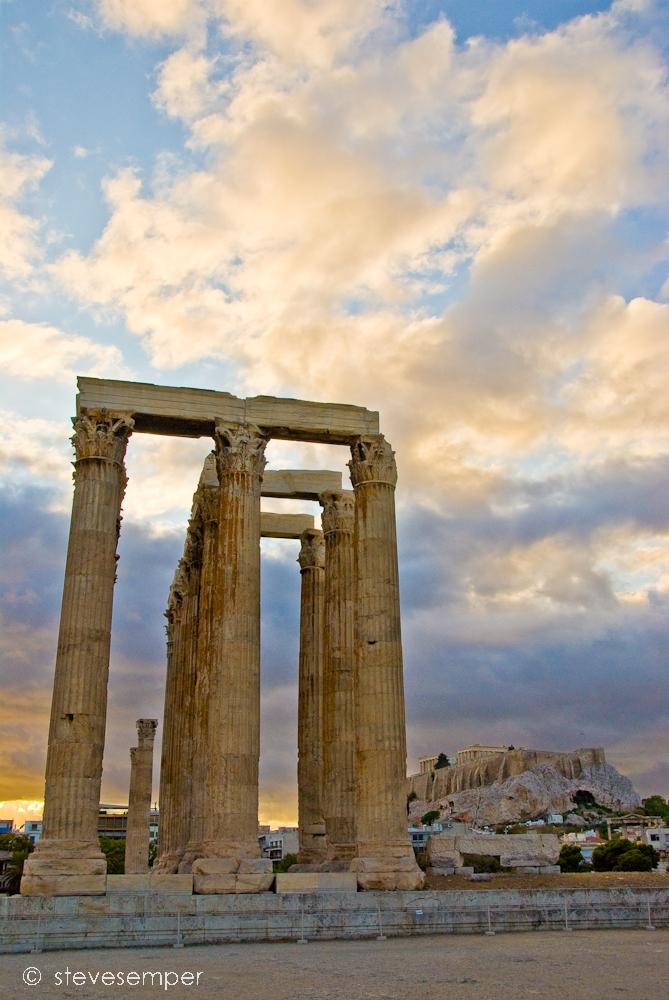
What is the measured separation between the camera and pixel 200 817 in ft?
104

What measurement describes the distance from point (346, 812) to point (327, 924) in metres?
10.8

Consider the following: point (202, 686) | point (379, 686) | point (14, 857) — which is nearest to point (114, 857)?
point (14, 857)

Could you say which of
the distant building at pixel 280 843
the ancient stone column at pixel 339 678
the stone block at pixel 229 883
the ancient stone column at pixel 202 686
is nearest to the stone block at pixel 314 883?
the stone block at pixel 229 883

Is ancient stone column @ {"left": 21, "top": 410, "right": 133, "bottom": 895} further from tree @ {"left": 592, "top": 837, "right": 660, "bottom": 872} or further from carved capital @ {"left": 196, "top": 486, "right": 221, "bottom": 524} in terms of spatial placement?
tree @ {"left": 592, "top": 837, "right": 660, "bottom": 872}

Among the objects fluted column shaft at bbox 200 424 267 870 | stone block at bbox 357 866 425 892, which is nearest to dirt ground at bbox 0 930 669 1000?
stone block at bbox 357 866 425 892

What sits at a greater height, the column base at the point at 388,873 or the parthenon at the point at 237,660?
the parthenon at the point at 237,660

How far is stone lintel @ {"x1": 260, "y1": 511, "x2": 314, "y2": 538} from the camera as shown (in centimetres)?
4053

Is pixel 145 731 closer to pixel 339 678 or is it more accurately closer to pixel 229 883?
pixel 339 678

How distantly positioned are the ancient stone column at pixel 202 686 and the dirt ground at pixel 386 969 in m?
11.0

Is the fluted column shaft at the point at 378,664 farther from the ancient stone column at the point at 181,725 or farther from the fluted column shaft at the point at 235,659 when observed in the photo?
the ancient stone column at the point at 181,725

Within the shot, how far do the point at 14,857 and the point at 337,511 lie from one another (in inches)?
2393

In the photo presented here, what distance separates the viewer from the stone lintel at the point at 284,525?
40531 mm

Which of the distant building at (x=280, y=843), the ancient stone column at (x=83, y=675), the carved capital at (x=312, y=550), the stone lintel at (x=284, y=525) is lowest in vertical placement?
the distant building at (x=280, y=843)

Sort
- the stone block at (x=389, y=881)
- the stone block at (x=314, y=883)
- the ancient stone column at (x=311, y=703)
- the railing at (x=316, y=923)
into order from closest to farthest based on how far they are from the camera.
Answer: the railing at (x=316, y=923), the stone block at (x=314, y=883), the stone block at (x=389, y=881), the ancient stone column at (x=311, y=703)
